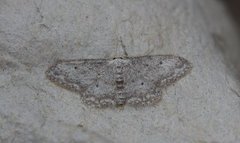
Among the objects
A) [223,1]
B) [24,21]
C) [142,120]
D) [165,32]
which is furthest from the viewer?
[223,1]

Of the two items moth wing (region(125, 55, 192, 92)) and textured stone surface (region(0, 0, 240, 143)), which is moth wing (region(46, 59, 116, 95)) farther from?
moth wing (region(125, 55, 192, 92))

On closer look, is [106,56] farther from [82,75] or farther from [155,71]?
[155,71]

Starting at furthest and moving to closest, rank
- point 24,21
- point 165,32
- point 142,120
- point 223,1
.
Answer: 1. point 223,1
2. point 165,32
3. point 24,21
4. point 142,120

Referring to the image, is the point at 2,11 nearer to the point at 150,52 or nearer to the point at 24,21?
the point at 24,21

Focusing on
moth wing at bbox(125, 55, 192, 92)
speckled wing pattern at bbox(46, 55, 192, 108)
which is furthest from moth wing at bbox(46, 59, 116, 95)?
moth wing at bbox(125, 55, 192, 92)

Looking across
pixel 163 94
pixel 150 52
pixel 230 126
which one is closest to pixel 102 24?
pixel 150 52

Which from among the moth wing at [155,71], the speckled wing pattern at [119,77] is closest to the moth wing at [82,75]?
the speckled wing pattern at [119,77]

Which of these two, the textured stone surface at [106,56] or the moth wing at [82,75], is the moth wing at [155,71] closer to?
the textured stone surface at [106,56]
